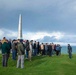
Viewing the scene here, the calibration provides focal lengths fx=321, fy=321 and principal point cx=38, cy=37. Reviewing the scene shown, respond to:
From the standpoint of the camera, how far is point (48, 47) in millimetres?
49125

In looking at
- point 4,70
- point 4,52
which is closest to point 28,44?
point 4,52

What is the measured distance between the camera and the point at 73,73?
26094 mm

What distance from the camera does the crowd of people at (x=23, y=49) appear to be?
27.7m

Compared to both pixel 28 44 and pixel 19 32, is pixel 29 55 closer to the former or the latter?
pixel 28 44

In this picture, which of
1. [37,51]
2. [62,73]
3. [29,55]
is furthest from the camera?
[37,51]

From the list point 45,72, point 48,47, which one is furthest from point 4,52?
point 48,47

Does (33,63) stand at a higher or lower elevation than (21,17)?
lower

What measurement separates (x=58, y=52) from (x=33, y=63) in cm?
1742

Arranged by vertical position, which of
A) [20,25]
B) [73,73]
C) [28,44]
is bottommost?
[73,73]

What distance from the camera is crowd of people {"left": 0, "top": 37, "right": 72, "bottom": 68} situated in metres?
27.7

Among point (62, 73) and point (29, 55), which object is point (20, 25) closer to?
point (29, 55)

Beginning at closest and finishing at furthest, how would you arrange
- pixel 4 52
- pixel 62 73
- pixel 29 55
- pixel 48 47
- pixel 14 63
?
pixel 62 73 < pixel 4 52 < pixel 14 63 < pixel 29 55 < pixel 48 47

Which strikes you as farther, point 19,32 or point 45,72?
point 19,32

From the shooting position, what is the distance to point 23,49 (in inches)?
1079
